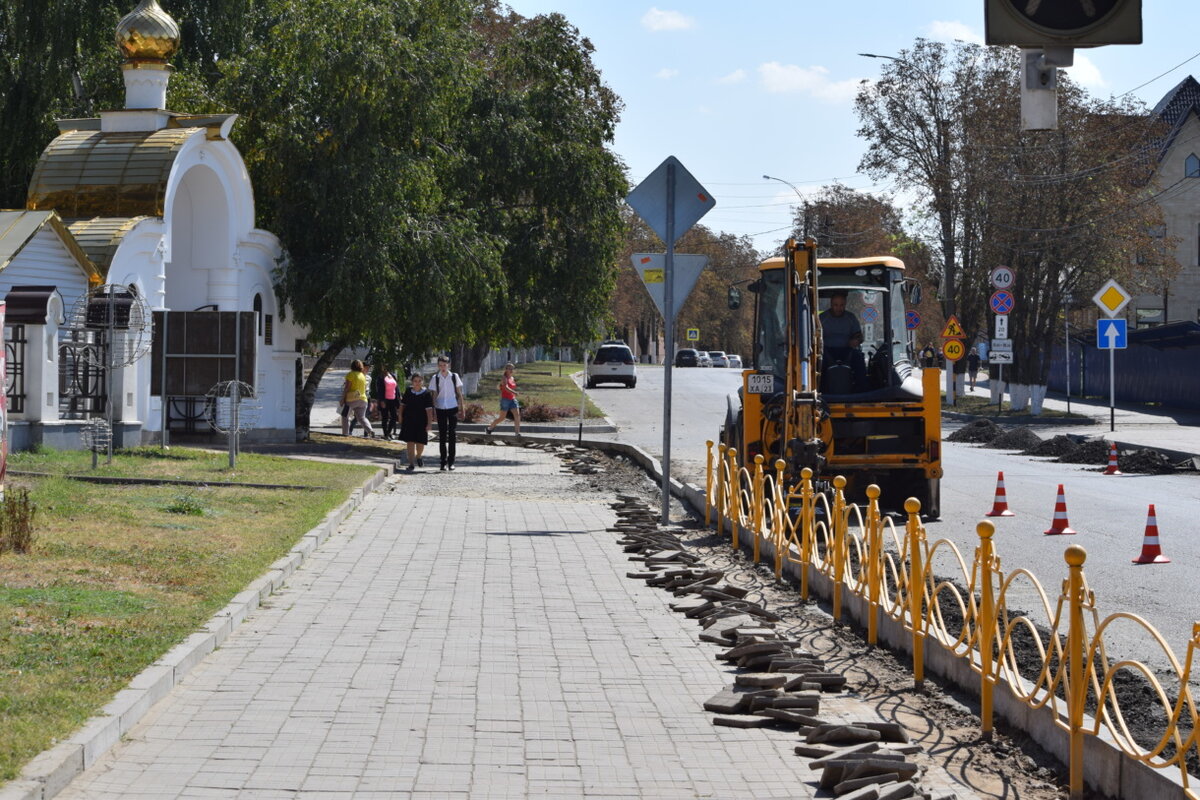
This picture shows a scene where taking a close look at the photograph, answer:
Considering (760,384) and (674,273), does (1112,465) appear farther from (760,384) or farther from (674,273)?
(674,273)

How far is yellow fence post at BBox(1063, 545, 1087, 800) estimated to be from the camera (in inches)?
215

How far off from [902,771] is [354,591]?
19.3 feet

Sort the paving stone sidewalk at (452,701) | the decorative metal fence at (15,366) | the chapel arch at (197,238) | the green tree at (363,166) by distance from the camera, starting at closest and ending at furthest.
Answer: the paving stone sidewalk at (452,701), the decorative metal fence at (15,366), the green tree at (363,166), the chapel arch at (197,238)

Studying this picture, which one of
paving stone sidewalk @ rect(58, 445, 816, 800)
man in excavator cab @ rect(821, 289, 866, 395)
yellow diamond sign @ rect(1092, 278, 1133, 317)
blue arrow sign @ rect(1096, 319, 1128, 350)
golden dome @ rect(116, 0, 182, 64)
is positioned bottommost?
paving stone sidewalk @ rect(58, 445, 816, 800)

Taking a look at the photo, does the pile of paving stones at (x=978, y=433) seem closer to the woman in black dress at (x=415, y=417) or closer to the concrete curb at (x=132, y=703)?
the woman in black dress at (x=415, y=417)

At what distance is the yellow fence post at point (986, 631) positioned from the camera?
6.49 m

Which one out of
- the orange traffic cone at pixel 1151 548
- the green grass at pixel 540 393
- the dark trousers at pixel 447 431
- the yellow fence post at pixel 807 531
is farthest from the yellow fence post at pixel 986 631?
the green grass at pixel 540 393

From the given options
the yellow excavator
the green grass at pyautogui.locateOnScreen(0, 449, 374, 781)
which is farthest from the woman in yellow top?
the yellow excavator

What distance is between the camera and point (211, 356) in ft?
72.3

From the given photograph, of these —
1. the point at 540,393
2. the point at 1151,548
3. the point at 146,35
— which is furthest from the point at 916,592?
the point at 540,393

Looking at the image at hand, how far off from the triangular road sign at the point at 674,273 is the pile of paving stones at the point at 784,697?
14.0 ft

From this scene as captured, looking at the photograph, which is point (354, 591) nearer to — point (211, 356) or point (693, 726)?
→ point (693, 726)

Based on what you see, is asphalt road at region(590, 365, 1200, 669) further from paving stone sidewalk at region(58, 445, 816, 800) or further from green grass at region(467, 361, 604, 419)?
green grass at region(467, 361, 604, 419)

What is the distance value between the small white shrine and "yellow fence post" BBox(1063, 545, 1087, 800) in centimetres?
1697
